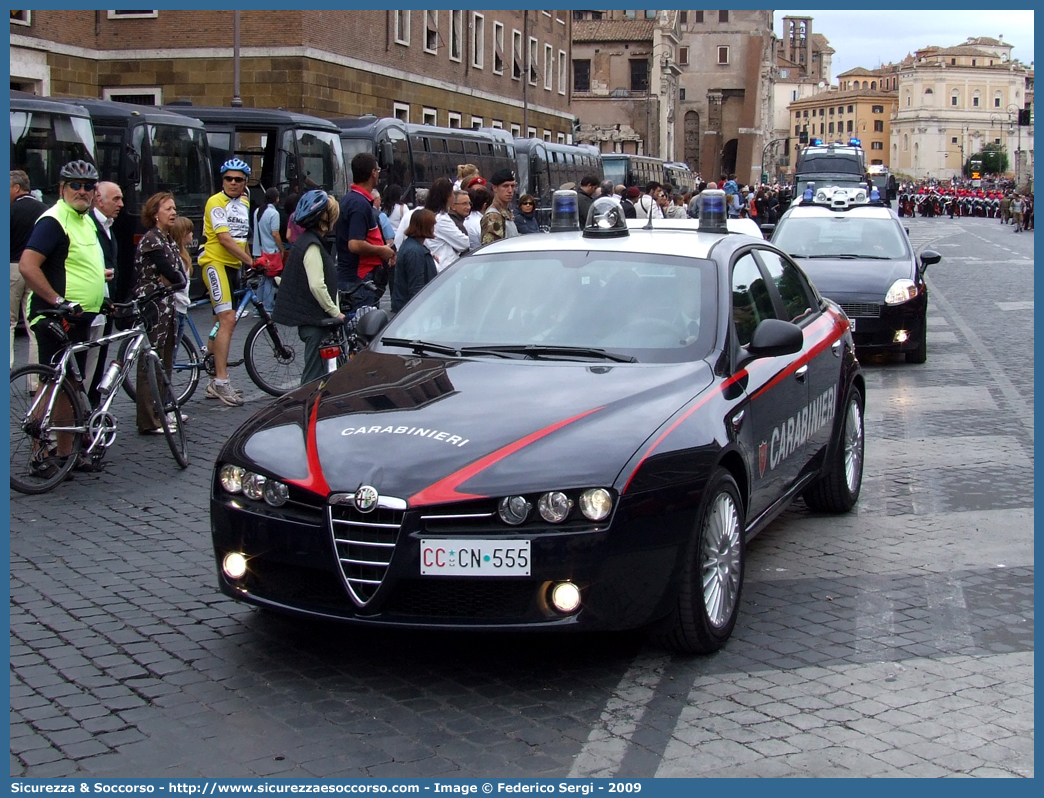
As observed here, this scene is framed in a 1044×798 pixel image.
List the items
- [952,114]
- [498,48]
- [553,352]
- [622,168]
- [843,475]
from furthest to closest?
[952,114] < [498,48] < [622,168] < [843,475] < [553,352]

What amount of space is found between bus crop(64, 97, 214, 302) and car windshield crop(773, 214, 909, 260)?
990 centimetres

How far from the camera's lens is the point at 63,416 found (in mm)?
8203

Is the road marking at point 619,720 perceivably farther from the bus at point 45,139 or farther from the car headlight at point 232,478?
the bus at point 45,139

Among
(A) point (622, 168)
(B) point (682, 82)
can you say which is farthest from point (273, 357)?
(B) point (682, 82)

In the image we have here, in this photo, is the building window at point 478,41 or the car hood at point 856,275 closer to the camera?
the car hood at point 856,275

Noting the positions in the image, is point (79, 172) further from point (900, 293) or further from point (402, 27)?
point (402, 27)

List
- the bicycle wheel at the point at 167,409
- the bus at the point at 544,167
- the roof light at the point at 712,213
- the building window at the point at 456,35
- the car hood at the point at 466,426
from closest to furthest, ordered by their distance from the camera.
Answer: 1. the car hood at the point at 466,426
2. the roof light at the point at 712,213
3. the bicycle wheel at the point at 167,409
4. the bus at the point at 544,167
5. the building window at the point at 456,35

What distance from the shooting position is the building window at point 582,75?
329 feet

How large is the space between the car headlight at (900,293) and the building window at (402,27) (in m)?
33.5

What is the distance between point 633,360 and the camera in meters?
5.70

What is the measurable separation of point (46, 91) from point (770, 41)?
304 feet

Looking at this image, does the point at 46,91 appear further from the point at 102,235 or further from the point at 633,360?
the point at 633,360

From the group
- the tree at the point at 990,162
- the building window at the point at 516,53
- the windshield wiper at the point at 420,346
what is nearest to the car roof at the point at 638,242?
the windshield wiper at the point at 420,346

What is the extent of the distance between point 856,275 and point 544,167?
2927cm
